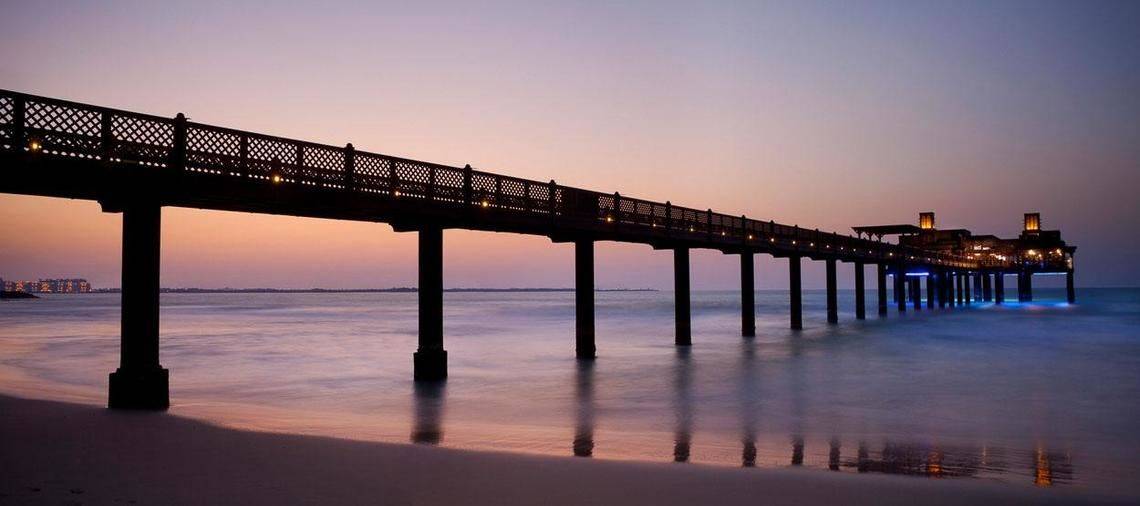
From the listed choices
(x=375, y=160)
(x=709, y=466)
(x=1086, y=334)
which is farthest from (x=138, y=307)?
(x=1086, y=334)

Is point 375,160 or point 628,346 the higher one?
point 375,160

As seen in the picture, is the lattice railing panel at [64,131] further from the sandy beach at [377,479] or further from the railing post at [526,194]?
the railing post at [526,194]

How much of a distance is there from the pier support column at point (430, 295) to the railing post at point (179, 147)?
7055 millimetres

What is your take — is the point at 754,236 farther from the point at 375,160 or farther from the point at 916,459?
the point at 916,459

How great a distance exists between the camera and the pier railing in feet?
43.8

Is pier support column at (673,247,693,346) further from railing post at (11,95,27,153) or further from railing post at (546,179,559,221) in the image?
railing post at (11,95,27,153)

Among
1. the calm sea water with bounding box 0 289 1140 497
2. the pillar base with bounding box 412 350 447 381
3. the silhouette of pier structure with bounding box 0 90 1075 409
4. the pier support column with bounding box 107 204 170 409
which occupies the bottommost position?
the calm sea water with bounding box 0 289 1140 497

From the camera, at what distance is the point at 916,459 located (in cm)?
1152

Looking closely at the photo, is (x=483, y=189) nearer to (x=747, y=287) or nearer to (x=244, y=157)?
(x=244, y=157)

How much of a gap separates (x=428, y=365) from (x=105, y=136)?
418 inches

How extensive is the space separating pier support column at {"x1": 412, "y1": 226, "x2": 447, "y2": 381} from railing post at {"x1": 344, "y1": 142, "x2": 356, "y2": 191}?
2.95 meters

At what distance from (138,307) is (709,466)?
36.3 ft

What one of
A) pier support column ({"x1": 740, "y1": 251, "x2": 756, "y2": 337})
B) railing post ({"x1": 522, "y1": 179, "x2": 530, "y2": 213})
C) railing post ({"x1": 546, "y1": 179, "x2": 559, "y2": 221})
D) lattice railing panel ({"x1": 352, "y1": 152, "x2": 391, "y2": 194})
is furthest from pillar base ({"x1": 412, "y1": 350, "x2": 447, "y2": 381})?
pier support column ({"x1": 740, "y1": 251, "x2": 756, "y2": 337})

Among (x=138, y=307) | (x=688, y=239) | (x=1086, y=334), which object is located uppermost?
(x=688, y=239)
